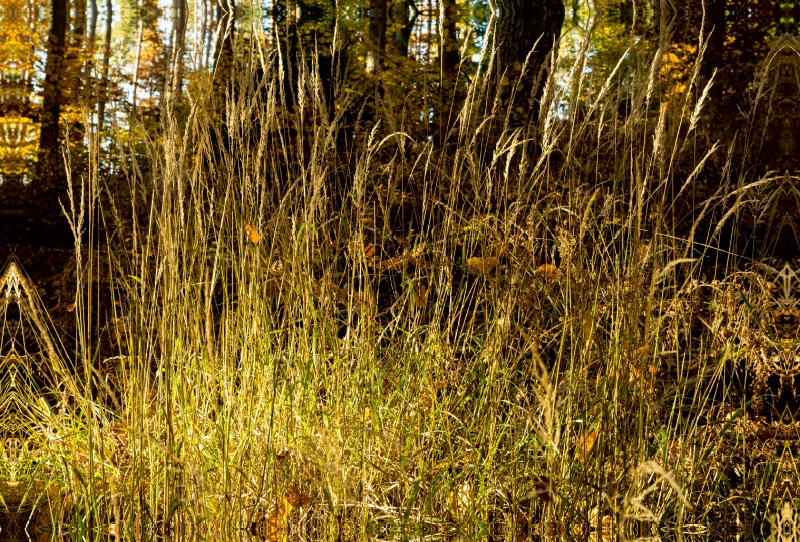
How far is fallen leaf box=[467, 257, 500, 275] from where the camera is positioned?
1.77 m

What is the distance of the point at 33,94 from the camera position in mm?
6629

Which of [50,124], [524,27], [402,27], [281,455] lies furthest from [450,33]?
[281,455]

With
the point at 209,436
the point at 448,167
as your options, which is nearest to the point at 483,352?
the point at 209,436

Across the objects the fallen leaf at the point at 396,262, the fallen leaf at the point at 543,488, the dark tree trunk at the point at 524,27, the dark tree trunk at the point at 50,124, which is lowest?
the fallen leaf at the point at 543,488

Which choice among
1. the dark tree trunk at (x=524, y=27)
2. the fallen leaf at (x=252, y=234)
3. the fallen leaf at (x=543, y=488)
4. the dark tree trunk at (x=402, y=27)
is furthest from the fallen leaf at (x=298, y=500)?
the dark tree trunk at (x=402, y=27)

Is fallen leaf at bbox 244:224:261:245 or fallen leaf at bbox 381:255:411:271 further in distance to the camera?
fallen leaf at bbox 381:255:411:271

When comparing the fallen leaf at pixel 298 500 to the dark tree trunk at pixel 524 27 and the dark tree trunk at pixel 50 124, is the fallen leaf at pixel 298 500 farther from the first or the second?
the dark tree trunk at pixel 50 124

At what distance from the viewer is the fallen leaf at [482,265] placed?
1769 millimetres

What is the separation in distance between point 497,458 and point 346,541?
429 millimetres

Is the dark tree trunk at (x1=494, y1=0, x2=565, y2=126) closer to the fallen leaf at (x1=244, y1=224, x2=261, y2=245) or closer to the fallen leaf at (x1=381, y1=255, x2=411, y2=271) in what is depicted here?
the fallen leaf at (x1=381, y1=255, x2=411, y2=271)

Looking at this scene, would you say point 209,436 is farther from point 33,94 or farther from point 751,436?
point 33,94

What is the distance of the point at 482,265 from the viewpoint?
182cm

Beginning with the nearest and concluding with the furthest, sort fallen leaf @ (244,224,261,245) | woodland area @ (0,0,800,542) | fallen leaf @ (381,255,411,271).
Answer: woodland area @ (0,0,800,542) → fallen leaf @ (244,224,261,245) → fallen leaf @ (381,255,411,271)

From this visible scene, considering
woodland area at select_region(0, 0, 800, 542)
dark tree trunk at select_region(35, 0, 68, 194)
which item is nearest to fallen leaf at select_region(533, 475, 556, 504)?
woodland area at select_region(0, 0, 800, 542)
